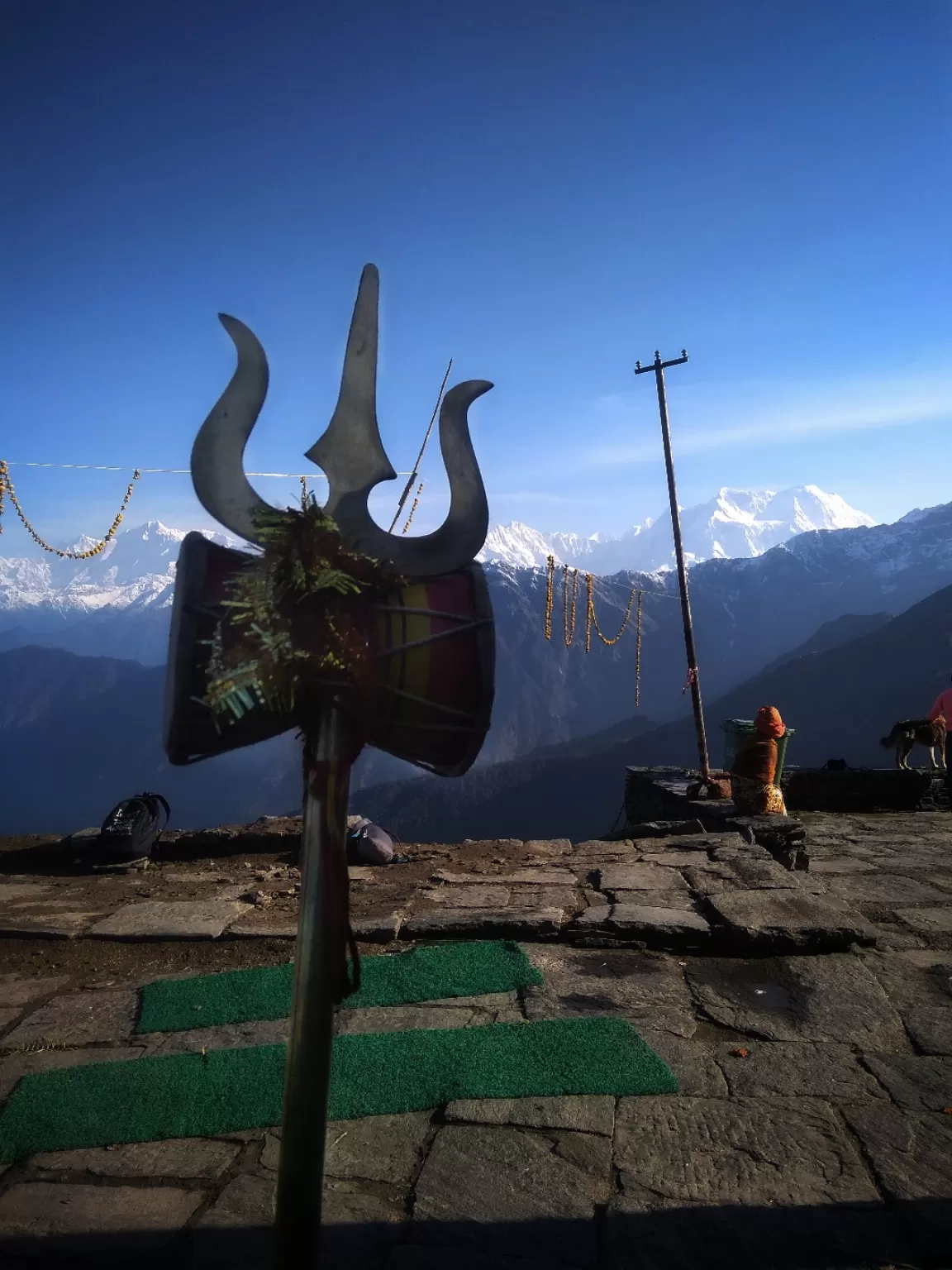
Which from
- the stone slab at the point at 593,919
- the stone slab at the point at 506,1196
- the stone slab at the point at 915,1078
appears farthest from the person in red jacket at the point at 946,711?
the stone slab at the point at 506,1196

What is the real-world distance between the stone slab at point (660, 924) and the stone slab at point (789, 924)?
0.16m

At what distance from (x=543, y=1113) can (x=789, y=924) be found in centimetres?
219

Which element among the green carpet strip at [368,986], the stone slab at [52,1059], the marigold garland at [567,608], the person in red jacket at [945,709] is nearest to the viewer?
the stone slab at [52,1059]

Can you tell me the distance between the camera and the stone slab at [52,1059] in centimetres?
328

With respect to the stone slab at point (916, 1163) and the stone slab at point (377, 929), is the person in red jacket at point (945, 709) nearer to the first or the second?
the stone slab at point (377, 929)

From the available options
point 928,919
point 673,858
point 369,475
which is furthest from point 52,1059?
point 928,919

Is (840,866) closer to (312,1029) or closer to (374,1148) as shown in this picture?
(374,1148)

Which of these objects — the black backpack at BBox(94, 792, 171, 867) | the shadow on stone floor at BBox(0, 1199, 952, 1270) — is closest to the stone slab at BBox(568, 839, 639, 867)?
the black backpack at BBox(94, 792, 171, 867)

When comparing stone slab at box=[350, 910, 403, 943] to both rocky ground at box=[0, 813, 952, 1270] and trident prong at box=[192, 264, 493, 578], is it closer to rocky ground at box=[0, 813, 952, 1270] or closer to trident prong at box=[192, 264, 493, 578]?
rocky ground at box=[0, 813, 952, 1270]

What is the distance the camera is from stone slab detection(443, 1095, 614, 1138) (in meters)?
2.76

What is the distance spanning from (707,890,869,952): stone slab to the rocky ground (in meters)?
0.02

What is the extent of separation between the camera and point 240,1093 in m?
3.00

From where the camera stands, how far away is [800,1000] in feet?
12.4

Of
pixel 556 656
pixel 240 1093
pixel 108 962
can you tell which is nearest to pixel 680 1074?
pixel 240 1093
